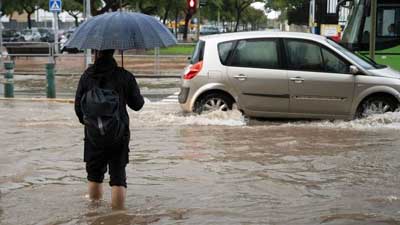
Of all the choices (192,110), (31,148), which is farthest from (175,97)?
(31,148)

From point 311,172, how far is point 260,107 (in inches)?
147

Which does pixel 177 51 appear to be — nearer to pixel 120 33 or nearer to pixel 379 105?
pixel 379 105

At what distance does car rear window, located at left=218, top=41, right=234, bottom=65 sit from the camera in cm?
1163

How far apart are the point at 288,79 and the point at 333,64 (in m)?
0.79

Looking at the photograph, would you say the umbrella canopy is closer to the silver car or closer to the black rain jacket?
the black rain jacket

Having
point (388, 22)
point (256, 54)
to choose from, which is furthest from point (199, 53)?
point (388, 22)

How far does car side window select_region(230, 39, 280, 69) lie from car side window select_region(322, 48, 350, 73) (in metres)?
0.81

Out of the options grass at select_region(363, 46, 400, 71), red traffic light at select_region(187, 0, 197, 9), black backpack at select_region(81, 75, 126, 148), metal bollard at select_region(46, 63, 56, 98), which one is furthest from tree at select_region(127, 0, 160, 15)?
black backpack at select_region(81, 75, 126, 148)

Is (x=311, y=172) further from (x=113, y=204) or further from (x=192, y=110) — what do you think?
(x=192, y=110)

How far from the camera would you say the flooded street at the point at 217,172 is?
6.03m

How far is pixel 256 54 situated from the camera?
11.6m

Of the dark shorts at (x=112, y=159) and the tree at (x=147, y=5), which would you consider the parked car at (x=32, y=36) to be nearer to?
the tree at (x=147, y=5)

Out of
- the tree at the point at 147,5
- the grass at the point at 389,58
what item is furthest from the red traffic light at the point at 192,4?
the tree at the point at 147,5

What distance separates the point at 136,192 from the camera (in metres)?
7.00
